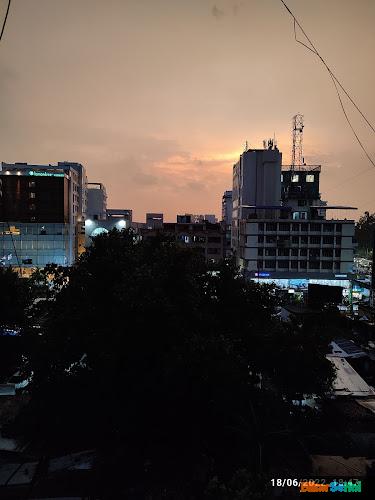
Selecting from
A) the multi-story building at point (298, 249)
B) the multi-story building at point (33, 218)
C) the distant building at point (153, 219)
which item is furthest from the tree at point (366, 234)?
the multi-story building at point (33, 218)

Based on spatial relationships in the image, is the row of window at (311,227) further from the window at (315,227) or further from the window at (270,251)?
the window at (270,251)

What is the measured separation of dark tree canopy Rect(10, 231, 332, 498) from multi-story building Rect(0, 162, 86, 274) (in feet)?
168

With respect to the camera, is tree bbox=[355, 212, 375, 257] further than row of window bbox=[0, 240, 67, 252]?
Yes

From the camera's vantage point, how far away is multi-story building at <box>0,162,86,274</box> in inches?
2345

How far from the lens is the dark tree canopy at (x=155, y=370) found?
32.2ft

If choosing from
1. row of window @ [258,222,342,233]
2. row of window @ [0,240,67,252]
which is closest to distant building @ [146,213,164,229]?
row of window @ [0,240,67,252]

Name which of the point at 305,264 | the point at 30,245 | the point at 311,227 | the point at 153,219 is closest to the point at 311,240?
the point at 311,227

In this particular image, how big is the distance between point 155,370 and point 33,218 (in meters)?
56.7

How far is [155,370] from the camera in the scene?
10320 millimetres

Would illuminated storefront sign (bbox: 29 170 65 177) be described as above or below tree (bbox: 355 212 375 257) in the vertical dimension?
above

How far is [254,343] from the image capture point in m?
11.9

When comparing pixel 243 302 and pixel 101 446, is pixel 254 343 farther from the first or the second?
pixel 101 446

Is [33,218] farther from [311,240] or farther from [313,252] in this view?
[313,252]

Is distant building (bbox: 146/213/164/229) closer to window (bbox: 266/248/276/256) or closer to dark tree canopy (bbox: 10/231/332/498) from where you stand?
window (bbox: 266/248/276/256)
